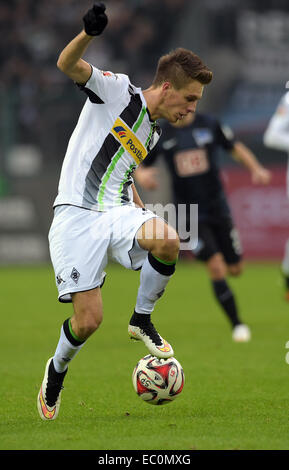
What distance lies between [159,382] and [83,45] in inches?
77.9

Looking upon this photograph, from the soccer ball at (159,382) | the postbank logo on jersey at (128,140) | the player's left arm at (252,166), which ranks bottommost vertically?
the player's left arm at (252,166)

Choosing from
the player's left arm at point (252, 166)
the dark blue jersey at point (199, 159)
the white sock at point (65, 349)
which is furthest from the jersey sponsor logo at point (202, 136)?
the white sock at point (65, 349)

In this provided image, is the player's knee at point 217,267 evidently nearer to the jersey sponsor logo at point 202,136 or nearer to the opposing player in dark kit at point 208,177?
the opposing player in dark kit at point 208,177

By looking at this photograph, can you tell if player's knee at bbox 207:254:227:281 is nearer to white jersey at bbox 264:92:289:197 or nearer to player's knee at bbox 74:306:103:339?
white jersey at bbox 264:92:289:197

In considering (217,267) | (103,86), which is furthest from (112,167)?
(217,267)

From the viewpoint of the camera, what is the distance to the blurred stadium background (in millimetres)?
19219

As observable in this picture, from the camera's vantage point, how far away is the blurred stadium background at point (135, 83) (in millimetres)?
19219

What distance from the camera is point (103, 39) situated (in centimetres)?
2130

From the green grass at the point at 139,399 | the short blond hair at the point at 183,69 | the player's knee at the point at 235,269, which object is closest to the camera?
the green grass at the point at 139,399

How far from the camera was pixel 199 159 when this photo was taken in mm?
9391

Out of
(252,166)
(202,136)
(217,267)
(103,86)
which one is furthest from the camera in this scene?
(202,136)

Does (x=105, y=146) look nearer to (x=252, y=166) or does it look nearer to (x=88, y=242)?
(x=88, y=242)

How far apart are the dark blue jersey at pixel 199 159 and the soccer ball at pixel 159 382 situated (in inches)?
158

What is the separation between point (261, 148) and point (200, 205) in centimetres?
1071
